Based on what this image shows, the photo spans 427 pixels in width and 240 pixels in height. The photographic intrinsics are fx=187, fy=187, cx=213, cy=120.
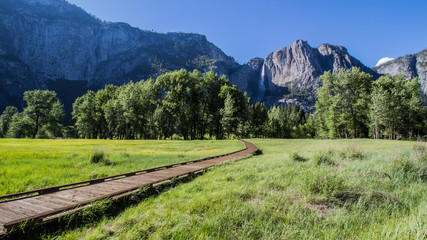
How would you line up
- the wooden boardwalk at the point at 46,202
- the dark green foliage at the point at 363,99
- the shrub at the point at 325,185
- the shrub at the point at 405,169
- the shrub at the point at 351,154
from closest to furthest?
the wooden boardwalk at the point at 46,202 < the shrub at the point at 325,185 < the shrub at the point at 405,169 < the shrub at the point at 351,154 < the dark green foliage at the point at 363,99

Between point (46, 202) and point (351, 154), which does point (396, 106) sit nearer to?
point (351, 154)

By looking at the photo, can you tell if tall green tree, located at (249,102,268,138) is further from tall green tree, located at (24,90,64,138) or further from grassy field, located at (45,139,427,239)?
grassy field, located at (45,139,427,239)

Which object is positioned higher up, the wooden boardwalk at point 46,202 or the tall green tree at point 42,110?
the tall green tree at point 42,110

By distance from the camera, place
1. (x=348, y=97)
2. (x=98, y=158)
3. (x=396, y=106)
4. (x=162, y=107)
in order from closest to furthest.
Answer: (x=98, y=158) < (x=396, y=106) < (x=348, y=97) < (x=162, y=107)

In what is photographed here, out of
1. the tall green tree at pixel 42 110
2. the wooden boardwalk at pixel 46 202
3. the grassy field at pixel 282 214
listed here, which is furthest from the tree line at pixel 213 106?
the wooden boardwalk at pixel 46 202

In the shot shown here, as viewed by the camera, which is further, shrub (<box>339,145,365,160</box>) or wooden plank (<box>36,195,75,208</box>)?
shrub (<box>339,145,365,160</box>)

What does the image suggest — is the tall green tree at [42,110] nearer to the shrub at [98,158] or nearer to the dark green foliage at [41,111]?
the dark green foliage at [41,111]

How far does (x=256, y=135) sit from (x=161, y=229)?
266ft

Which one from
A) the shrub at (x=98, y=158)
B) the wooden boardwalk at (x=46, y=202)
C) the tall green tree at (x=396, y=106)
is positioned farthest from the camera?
the tall green tree at (x=396, y=106)

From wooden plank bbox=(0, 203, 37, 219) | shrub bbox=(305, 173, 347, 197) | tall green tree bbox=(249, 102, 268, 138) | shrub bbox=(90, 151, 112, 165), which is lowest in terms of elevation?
shrub bbox=(90, 151, 112, 165)

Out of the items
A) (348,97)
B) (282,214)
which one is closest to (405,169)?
(282,214)

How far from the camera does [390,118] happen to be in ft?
123

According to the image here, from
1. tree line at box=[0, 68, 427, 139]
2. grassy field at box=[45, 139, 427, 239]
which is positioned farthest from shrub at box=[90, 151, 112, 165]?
tree line at box=[0, 68, 427, 139]

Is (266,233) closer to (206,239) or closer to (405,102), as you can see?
(206,239)
